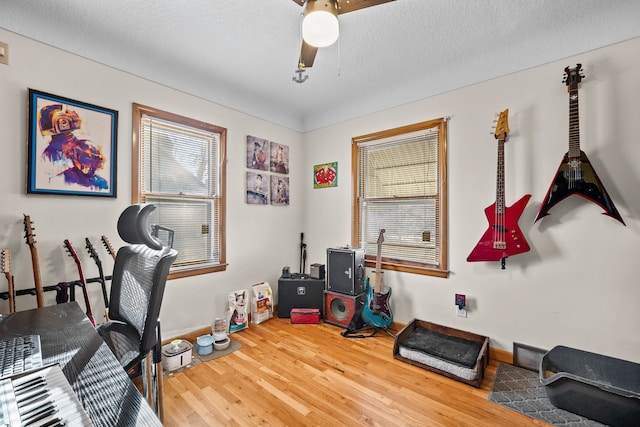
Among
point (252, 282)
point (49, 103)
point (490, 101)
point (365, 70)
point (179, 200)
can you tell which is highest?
point (365, 70)

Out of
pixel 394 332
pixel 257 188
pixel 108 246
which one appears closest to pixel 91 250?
pixel 108 246

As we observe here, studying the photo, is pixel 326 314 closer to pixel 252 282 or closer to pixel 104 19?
pixel 252 282

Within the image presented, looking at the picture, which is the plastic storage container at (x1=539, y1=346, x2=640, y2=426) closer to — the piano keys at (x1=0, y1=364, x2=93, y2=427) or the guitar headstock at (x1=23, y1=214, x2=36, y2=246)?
the piano keys at (x1=0, y1=364, x2=93, y2=427)

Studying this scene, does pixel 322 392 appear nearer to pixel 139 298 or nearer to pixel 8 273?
pixel 139 298

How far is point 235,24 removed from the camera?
1937 millimetres

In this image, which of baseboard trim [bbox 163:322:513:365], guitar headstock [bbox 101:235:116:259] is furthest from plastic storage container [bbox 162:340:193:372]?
guitar headstock [bbox 101:235:116:259]

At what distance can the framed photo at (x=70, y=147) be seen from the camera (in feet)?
6.00

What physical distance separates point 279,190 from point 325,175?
0.61 meters

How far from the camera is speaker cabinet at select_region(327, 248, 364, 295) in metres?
2.85

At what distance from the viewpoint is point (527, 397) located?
1795 millimetres

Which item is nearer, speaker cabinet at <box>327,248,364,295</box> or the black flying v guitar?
the black flying v guitar

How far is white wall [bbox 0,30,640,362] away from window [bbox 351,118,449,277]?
4.4 inches

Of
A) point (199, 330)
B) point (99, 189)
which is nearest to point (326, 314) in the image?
point (199, 330)

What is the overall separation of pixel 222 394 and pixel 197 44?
2.58 meters
